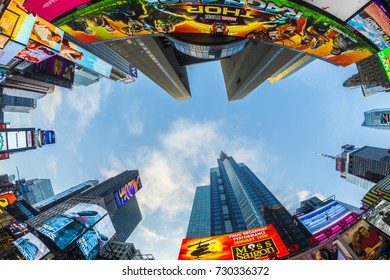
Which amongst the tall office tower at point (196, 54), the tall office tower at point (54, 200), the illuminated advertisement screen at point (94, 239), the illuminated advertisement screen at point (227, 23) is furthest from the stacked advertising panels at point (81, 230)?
the tall office tower at point (54, 200)

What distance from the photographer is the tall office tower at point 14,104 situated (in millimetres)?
71856

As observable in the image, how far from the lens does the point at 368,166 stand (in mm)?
107188

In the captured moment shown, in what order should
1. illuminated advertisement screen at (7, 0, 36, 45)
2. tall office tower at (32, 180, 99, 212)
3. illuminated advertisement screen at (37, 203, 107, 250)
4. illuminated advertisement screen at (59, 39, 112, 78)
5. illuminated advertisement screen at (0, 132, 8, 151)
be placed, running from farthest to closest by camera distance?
tall office tower at (32, 180, 99, 212), illuminated advertisement screen at (37, 203, 107, 250), illuminated advertisement screen at (0, 132, 8, 151), illuminated advertisement screen at (59, 39, 112, 78), illuminated advertisement screen at (7, 0, 36, 45)

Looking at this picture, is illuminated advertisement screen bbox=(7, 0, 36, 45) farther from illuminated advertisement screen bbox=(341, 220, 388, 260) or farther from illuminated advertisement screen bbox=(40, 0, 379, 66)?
illuminated advertisement screen bbox=(341, 220, 388, 260)

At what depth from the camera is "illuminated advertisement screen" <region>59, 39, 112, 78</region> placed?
88.9 feet

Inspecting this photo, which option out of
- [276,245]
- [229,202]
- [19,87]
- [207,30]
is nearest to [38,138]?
[19,87]

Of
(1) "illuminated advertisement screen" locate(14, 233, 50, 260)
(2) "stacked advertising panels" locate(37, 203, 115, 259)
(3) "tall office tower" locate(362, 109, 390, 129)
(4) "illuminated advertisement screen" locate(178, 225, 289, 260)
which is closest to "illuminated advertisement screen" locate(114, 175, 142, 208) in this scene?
(2) "stacked advertising panels" locate(37, 203, 115, 259)

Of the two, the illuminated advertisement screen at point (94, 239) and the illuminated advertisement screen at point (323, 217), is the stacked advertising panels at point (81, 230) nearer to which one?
the illuminated advertisement screen at point (94, 239)

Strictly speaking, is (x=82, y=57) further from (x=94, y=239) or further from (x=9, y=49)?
(x=94, y=239)

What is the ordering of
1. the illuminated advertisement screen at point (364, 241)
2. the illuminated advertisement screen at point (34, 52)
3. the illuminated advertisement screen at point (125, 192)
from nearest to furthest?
the illuminated advertisement screen at point (364, 241)
the illuminated advertisement screen at point (34, 52)
the illuminated advertisement screen at point (125, 192)

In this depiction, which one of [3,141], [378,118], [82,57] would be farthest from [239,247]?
[378,118]

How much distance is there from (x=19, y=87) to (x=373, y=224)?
204 ft

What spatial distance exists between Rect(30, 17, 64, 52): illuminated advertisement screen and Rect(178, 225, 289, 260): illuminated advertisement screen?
22526 millimetres

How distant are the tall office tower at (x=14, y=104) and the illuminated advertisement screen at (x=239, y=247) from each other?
80.6 metres
